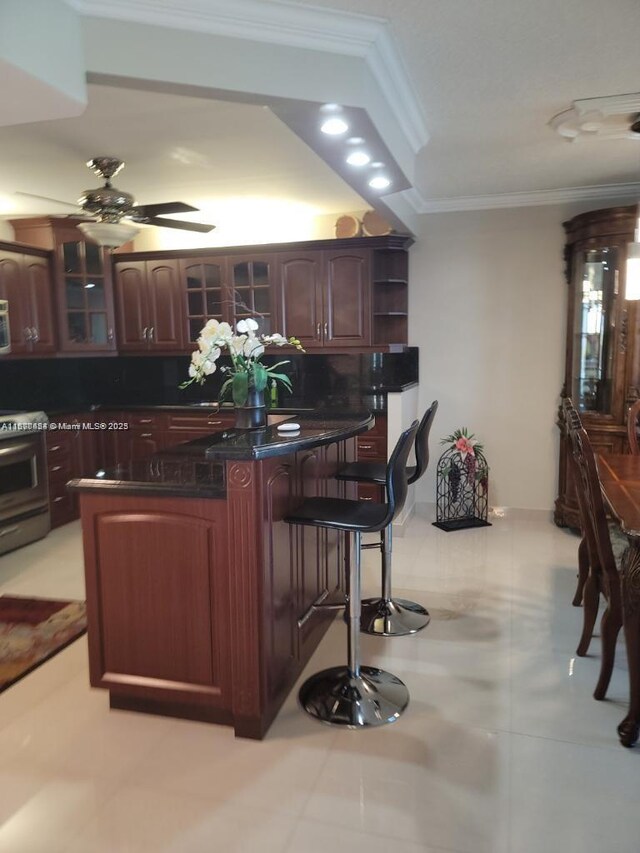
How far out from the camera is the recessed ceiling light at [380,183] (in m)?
2.97

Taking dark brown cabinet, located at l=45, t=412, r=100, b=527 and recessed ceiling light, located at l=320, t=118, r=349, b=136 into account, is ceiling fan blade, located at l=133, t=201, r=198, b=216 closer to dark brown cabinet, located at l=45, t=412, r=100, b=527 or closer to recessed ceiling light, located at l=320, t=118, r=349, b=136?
recessed ceiling light, located at l=320, t=118, r=349, b=136

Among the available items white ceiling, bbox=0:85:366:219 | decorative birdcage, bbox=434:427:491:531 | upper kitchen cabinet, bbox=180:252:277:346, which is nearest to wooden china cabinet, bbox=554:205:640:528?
decorative birdcage, bbox=434:427:491:531

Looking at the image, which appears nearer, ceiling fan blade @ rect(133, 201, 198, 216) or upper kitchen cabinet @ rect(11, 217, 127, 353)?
ceiling fan blade @ rect(133, 201, 198, 216)

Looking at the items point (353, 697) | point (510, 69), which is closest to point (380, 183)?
→ point (510, 69)

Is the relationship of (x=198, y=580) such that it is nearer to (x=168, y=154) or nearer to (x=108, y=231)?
(x=108, y=231)

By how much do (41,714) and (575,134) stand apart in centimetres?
363

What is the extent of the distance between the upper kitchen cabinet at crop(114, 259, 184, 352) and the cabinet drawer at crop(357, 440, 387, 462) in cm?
190

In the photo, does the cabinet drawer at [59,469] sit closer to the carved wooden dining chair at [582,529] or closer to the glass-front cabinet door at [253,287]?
the glass-front cabinet door at [253,287]

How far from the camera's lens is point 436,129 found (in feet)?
9.96

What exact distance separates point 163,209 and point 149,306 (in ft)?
7.69

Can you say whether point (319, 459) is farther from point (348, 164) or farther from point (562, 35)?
point (562, 35)

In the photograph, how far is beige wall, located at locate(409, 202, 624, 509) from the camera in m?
4.66

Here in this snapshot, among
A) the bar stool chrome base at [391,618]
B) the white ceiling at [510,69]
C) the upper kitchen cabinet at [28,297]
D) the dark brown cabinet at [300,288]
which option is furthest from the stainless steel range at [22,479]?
the white ceiling at [510,69]

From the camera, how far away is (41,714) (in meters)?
2.42
